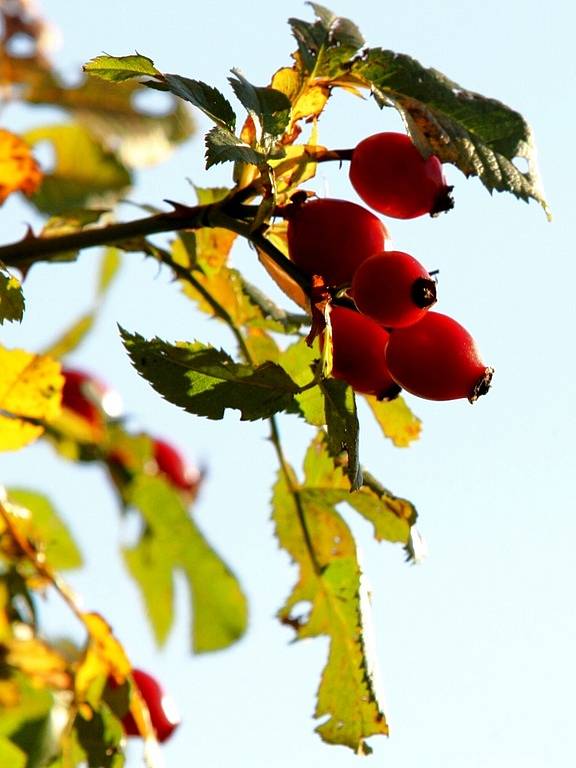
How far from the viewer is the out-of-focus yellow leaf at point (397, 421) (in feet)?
10.1

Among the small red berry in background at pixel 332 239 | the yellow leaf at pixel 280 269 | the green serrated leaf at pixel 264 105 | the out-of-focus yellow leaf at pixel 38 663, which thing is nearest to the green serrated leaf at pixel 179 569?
the out-of-focus yellow leaf at pixel 38 663

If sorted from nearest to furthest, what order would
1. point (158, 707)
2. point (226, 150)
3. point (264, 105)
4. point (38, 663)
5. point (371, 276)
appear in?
1. point (226, 150)
2. point (371, 276)
3. point (264, 105)
4. point (38, 663)
5. point (158, 707)

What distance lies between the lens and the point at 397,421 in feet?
10.2

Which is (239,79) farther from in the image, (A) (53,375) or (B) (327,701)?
(B) (327,701)

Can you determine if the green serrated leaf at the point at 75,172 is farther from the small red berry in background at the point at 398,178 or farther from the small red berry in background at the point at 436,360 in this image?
the small red berry in background at the point at 436,360

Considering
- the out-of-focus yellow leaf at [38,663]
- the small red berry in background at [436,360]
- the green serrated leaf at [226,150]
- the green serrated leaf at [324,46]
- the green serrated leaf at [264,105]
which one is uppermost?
the green serrated leaf at [324,46]

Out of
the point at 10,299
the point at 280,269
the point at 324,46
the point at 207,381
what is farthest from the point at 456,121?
the point at 10,299

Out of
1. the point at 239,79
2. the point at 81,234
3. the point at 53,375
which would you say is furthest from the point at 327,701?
the point at 239,79

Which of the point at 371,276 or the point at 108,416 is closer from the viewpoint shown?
the point at 371,276

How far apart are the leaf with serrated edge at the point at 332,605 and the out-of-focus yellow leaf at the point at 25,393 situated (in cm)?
61

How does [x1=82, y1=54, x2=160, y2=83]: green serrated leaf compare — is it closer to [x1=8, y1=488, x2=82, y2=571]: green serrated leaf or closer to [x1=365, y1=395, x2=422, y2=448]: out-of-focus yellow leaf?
[x1=365, y1=395, x2=422, y2=448]: out-of-focus yellow leaf

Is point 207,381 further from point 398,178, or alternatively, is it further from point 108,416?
point 108,416

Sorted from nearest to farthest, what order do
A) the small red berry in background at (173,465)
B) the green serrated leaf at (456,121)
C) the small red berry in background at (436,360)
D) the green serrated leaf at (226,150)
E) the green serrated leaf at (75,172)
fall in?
the green serrated leaf at (226,150)
the small red berry in background at (436,360)
the green serrated leaf at (456,121)
the green serrated leaf at (75,172)
the small red berry in background at (173,465)

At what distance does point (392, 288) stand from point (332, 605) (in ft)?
3.66
